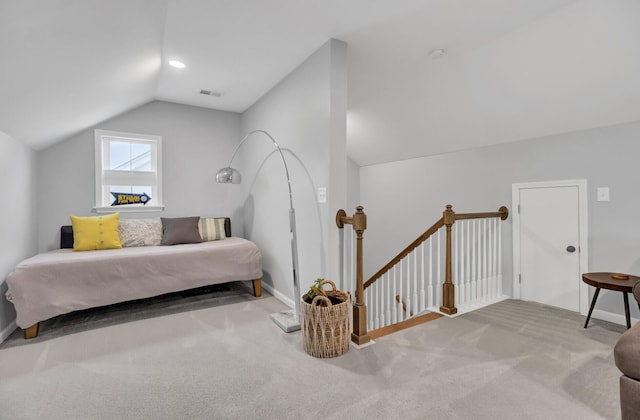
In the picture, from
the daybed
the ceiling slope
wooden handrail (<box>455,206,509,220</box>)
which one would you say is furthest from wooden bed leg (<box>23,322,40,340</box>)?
wooden handrail (<box>455,206,509,220</box>)

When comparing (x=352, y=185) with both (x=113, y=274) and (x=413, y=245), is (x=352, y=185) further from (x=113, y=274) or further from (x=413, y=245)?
(x=113, y=274)

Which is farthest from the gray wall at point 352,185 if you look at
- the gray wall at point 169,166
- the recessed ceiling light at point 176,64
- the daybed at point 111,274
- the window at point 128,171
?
the recessed ceiling light at point 176,64

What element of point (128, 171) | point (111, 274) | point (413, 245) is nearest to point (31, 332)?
point (111, 274)

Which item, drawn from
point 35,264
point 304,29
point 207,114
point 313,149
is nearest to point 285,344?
point 313,149

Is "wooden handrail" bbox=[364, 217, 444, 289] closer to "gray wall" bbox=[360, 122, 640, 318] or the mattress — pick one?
"gray wall" bbox=[360, 122, 640, 318]

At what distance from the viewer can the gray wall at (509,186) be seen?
2609 mm

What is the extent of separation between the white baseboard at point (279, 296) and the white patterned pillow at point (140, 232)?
1355mm

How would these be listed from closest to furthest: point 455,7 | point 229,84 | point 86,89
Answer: point 455,7 → point 86,89 → point 229,84

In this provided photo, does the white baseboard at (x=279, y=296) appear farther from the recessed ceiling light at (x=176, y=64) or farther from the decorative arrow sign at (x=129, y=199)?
the recessed ceiling light at (x=176, y=64)

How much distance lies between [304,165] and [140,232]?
2.14m

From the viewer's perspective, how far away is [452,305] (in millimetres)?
2854

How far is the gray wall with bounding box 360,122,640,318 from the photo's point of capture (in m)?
2.61

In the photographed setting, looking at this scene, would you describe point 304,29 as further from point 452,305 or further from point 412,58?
point 452,305

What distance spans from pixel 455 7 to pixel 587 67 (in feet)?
3.87
